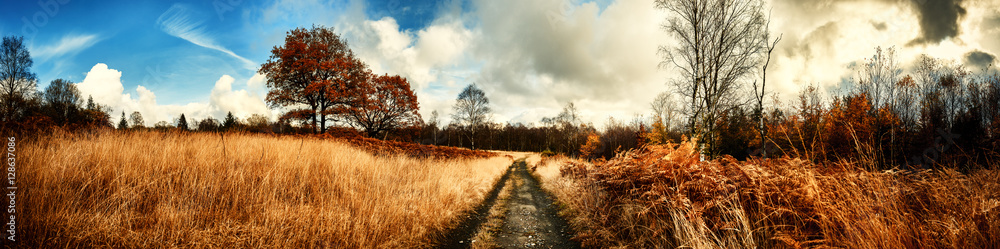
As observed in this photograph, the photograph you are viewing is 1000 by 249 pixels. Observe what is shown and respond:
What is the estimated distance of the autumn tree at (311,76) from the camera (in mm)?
14008

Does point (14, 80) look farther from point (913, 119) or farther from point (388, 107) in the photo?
point (913, 119)

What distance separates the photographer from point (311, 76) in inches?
574

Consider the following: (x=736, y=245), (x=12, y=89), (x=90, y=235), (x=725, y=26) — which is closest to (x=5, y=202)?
(x=90, y=235)

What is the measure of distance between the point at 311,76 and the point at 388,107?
496 centimetres

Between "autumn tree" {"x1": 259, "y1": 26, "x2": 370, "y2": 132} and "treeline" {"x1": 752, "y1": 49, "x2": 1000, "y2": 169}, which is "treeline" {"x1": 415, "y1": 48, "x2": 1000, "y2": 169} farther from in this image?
"autumn tree" {"x1": 259, "y1": 26, "x2": 370, "y2": 132}

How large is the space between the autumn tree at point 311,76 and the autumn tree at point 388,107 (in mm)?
2038

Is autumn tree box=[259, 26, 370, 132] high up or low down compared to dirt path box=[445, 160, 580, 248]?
up

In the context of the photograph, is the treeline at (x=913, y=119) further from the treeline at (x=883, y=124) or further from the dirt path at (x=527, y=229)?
the dirt path at (x=527, y=229)

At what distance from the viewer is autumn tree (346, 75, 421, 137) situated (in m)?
17.8

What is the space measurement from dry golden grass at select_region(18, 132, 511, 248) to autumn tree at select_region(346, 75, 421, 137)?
12.6 metres
